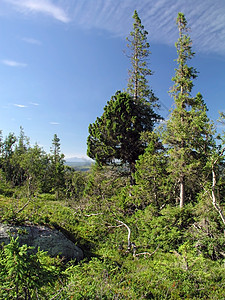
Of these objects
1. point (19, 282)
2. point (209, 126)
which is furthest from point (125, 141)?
point (19, 282)

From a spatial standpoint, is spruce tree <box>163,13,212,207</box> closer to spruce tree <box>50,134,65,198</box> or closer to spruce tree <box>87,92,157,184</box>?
spruce tree <box>87,92,157,184</box>

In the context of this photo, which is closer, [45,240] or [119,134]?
[45,240]

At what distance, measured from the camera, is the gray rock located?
24.7 ft

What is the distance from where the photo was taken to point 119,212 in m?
15.8

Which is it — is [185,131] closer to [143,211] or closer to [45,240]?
[143,211]

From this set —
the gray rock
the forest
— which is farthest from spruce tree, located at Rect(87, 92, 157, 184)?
the gray rock

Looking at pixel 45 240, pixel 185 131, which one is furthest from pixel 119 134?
pixel 45 240

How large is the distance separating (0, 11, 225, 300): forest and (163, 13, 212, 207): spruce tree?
70mm

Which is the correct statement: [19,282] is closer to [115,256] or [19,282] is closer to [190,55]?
[115,256]

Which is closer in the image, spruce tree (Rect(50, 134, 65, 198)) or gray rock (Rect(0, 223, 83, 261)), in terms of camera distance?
gray rock (Rect(0, 223, 83, 261))

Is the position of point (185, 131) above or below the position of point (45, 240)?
above

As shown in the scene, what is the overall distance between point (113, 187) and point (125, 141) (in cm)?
512

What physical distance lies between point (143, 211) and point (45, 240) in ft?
25.2

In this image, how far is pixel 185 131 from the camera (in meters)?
12.2
